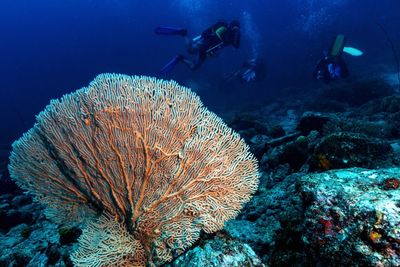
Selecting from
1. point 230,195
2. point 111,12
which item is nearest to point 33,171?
point 230,195

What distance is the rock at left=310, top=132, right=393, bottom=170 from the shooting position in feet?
13.4

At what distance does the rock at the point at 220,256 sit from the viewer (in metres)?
2.32

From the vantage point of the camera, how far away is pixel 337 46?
30.2ft

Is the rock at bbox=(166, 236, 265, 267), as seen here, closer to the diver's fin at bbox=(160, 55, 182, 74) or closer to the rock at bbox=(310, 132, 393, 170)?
the rock at bbox=(310, 132, 393, 170)

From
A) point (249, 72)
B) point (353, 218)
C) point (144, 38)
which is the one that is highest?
point (144, 38)

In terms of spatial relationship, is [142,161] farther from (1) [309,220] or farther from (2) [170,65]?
Result: (2) [170,65]

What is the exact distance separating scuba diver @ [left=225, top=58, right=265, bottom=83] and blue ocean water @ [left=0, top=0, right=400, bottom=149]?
1639 cm

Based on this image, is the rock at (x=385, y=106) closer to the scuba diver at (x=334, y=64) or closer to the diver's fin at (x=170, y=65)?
the scuba diver at (x=334, y=64)

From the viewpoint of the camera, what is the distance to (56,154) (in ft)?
10.0

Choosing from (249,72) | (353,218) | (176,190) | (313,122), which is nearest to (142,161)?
(176,190)

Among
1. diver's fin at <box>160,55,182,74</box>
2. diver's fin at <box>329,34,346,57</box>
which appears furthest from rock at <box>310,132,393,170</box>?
diver's fin at <box>160,55,182,74</box>

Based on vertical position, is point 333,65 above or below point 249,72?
below

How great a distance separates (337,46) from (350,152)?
657cm

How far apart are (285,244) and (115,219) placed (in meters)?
1.92
